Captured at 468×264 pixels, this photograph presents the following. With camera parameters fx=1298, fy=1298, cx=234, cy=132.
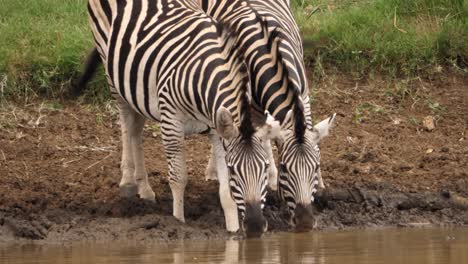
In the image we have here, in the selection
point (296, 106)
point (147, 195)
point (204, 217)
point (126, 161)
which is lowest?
point (204, 217)

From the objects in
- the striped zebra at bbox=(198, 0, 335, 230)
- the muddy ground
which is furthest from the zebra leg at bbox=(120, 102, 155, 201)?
the striped zebra at bbox=(198, 0, 335, 230)

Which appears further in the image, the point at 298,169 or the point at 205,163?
the point at 205,163

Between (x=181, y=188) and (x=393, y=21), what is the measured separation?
3.85 meters

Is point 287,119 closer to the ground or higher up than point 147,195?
higher up

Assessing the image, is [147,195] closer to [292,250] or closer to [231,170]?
[231,170]

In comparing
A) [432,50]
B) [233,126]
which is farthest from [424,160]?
[233,126]

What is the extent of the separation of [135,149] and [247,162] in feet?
6.85

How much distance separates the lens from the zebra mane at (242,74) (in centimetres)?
882

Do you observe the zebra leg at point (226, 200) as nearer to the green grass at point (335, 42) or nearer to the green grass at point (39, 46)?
the green grass at point (335, 42)

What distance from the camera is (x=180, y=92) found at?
9.49 metres

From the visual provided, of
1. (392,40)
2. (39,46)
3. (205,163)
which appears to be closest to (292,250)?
(205,163)

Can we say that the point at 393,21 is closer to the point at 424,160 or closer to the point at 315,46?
the point at 315,46

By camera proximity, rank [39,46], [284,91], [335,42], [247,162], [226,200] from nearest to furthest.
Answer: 1. [247,162]
2. [284,91]
3. [226,200]
4. [39,46]
5. [335,42]

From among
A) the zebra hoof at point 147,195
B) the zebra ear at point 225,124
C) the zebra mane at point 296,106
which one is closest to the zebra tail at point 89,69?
the zebra hoof at point 147,195
